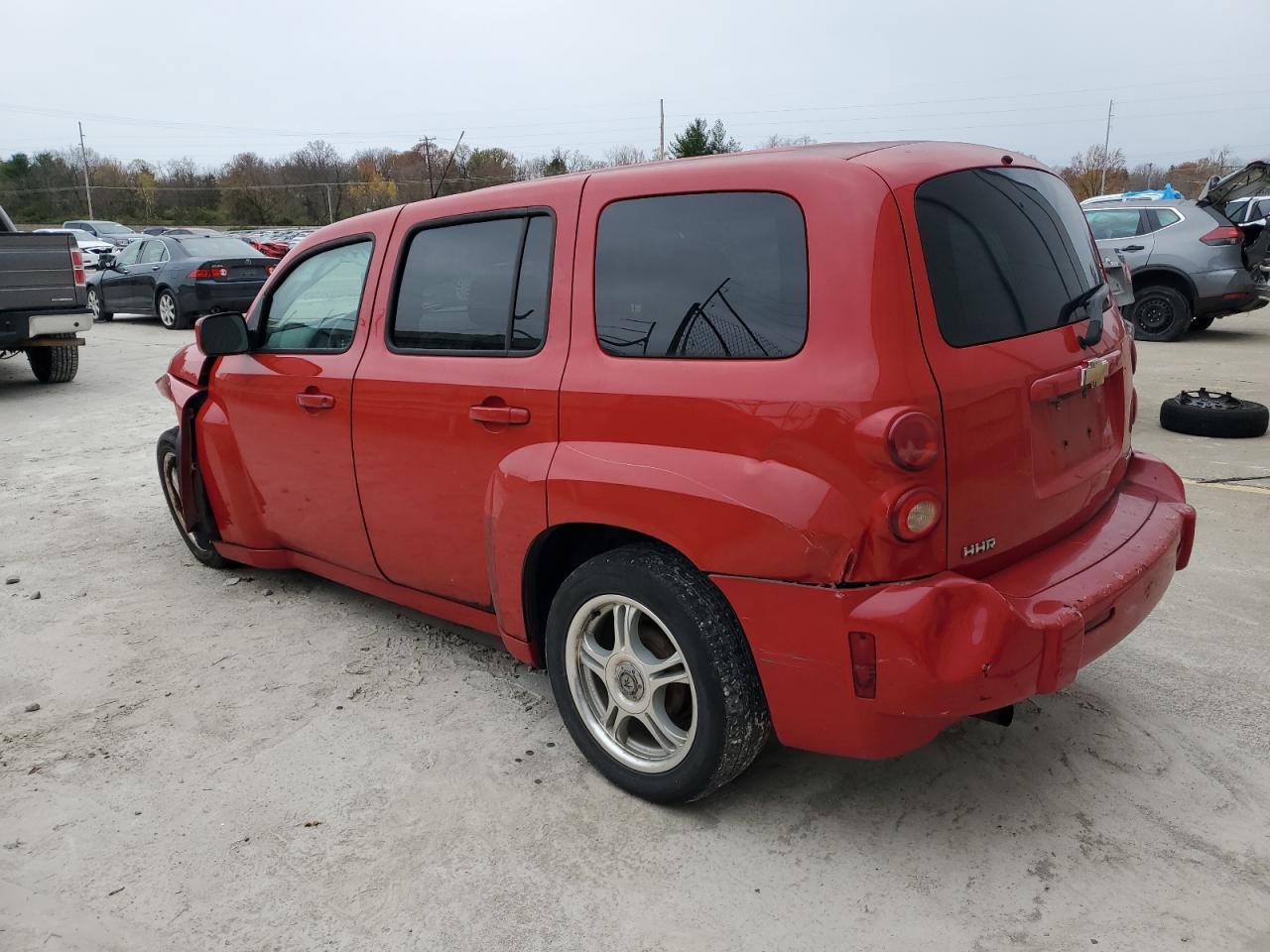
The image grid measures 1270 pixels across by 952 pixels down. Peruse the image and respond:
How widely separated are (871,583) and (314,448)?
2.38m

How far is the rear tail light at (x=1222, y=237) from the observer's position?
38.2ft

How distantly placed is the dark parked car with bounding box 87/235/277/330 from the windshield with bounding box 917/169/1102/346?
44.6 ft

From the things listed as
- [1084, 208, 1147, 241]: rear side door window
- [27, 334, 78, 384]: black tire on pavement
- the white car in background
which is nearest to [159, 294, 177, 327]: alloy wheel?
[27, 334, 78, 384]: black tire on pavement

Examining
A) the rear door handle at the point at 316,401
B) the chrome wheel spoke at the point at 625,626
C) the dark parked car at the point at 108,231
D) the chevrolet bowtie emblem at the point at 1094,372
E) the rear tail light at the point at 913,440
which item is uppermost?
the dark parked car at the point at 108,231

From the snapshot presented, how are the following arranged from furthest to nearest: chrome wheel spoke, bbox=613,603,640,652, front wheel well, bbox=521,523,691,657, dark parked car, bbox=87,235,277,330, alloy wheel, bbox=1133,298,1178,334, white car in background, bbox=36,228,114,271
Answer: white car in background, bbox=36,228,114,271 < dark parked car, bbox=87,235,277,330 < alloy wheel, bbox=1133,298,1178,334 < front wheel well, bbox=521,523,691,657 < chrome wheel spoke, bbox=613,603,640,652

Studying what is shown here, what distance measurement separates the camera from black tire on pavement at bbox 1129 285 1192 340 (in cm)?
1199

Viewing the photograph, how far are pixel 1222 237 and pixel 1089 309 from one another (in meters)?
10.6

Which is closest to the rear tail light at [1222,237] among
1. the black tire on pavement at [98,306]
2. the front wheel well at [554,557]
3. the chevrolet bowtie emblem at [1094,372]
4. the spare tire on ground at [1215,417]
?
the spare tire on ground at [1215,417]

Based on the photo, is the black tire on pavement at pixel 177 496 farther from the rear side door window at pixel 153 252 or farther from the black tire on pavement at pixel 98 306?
the black tire on pavement at pixel 98 306

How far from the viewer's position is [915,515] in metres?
2.27

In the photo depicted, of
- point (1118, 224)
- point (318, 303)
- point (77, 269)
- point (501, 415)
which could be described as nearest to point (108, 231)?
point (77, 269)

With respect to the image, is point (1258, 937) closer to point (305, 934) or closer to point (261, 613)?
point (305, 934)

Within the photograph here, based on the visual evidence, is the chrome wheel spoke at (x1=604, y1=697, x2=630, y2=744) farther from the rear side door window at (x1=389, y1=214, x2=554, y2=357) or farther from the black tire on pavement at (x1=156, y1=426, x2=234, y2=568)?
the black tire on pavement at (x1=156, y1=426, x2=234, y2=568)

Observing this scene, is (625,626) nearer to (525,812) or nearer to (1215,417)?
(525,812)
